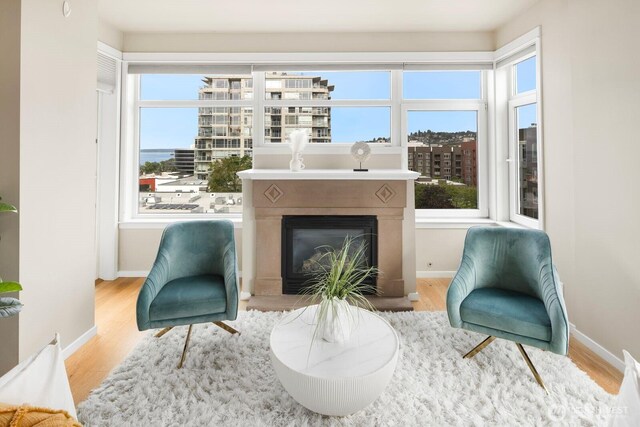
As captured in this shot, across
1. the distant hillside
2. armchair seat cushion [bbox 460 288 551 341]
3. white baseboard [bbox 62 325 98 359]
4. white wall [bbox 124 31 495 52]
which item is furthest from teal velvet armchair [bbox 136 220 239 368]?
the distant hillside

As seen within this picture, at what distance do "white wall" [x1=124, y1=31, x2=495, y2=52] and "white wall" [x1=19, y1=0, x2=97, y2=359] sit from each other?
1.40m

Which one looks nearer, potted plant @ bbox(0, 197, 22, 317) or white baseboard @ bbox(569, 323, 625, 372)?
potted plant @ bbox(0, 197, 22, 317)

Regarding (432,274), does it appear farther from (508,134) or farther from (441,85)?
(441,85)

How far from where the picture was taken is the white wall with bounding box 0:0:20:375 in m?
1.92

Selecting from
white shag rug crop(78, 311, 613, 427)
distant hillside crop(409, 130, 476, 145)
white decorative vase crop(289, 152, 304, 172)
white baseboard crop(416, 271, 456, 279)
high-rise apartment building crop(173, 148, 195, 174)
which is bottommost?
white shag rug crop(78, 311, 613, 427)

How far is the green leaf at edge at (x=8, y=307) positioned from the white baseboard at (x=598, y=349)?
3.31 m

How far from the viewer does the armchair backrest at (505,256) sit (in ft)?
7.61

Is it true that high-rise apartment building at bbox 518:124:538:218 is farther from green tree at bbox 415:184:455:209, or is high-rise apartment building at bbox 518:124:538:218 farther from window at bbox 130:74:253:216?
window at bbox 130:74:253:216

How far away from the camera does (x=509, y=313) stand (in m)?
2.06

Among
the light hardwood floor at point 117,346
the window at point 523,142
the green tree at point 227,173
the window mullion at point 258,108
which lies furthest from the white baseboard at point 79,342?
the window at point 523,142

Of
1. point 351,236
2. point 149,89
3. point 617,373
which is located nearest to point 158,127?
point 149,89

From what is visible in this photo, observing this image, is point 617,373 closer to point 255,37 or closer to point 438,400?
point 438,400

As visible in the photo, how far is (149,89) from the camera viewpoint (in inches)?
161

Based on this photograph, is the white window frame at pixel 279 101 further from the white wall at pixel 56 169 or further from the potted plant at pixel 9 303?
the potted plant at pixel 9 303
